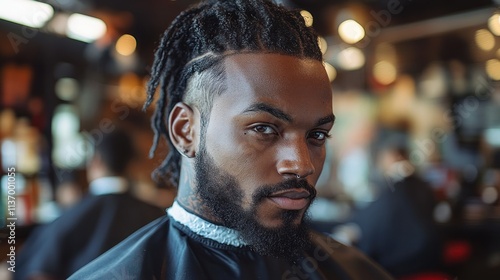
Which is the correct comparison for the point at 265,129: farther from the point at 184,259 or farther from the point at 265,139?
the point at 184,259

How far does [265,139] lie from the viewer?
0.97 m

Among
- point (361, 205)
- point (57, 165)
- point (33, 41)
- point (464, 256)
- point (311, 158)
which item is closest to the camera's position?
point (311, 158)

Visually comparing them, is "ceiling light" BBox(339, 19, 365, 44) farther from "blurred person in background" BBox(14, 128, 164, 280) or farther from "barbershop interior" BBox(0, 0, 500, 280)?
"blurred person in background" BBox(14, 128, 164, 280)

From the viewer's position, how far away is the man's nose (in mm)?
963

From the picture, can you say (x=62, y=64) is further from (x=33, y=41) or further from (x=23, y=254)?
(x=23, y=254)

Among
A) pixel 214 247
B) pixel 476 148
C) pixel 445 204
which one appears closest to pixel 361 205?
pixel 445 204

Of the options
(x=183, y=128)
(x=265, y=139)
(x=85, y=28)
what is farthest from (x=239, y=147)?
(x=85, y=28)

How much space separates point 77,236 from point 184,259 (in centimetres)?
105

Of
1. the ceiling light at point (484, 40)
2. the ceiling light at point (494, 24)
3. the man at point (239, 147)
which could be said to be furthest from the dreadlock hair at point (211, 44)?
the ceiling light at point (484, 40)

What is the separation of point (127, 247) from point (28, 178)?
2065 millimetres

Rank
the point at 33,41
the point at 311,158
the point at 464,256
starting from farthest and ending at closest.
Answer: the point at 464,256
the point at 33,41
the point at 311,158

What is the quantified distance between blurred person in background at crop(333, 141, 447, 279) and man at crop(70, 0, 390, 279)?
2.08 metres

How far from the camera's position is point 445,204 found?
441 centimetres

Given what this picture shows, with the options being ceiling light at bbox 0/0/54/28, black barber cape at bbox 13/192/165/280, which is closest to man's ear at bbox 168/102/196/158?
black barber cape at bbox 13/192/165/280
